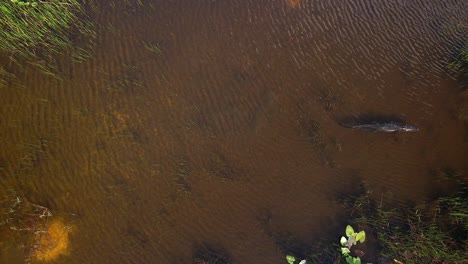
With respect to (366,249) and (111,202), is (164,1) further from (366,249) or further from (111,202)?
(366,249)

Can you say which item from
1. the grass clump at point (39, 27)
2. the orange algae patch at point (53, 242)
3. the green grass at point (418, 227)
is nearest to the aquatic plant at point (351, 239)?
the green grass at point (418, 227)

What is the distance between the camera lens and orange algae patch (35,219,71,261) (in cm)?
381

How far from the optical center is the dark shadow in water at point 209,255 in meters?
4.01

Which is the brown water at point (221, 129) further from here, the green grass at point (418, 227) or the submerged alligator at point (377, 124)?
the green grass at point (418, 227)

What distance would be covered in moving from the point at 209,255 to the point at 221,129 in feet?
5.93

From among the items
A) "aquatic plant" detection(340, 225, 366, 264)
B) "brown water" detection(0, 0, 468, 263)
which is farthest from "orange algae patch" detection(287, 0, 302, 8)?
"aquatic plant" detection(340, 225, 366, 264)

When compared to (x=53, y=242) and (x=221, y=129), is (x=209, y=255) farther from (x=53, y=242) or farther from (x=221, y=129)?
(x=53, y=242)

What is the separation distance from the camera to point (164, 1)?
5742 mm

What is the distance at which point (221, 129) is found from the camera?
4.85 metres

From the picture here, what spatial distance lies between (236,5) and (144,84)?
2449 millimetres

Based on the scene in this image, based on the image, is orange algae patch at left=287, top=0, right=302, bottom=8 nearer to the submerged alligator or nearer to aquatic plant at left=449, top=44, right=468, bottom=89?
the submerged alligator

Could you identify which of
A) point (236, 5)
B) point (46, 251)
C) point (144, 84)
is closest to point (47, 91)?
point (144, 84)

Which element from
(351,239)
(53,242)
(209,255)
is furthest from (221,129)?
(53,242)

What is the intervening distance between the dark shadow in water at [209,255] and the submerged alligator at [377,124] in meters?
2.71
